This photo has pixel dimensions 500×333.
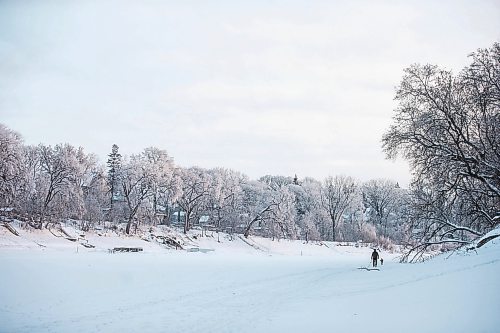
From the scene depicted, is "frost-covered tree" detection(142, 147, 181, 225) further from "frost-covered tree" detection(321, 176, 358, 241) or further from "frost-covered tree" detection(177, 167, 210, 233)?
"frost-covered tree" detection(321, 176, 358, 241)

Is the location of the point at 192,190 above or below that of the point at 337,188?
below

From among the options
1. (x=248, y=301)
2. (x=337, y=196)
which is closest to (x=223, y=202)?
(x=337, y=196)

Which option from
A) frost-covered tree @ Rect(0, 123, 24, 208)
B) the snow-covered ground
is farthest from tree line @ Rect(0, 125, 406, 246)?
the snow-covered ground

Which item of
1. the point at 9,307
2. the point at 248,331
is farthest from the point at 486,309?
the point at 9,307

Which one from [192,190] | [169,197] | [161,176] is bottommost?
[169,197]

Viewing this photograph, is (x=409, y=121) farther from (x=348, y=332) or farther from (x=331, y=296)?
(x=348, y=332)

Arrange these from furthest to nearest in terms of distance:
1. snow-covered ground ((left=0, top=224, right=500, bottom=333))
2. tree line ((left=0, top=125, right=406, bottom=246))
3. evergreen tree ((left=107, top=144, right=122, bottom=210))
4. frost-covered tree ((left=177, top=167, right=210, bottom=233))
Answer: frost-covered tree ((left=177, top=167, right=210, bottom=233))
evergreen tree ((left=107, top=144, right=122, bottom=210))
tree line ((left=0, top=125, right=406, bottom=246))
snow-covered ground ((left=0, top=224, right=500, bottom=333))

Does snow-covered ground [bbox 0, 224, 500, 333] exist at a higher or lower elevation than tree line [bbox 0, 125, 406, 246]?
lower

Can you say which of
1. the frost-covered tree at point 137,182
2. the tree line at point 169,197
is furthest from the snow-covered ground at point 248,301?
the frost-covered tree at point 137,182

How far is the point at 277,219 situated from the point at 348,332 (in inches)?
2421

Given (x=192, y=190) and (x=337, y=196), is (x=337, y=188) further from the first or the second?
(x=192, y=190)

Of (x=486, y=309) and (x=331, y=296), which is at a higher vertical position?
(x=486, y=309)

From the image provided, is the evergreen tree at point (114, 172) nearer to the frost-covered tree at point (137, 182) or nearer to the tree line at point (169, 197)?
the tree line at point (169, 197)

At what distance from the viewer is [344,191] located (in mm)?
89812
